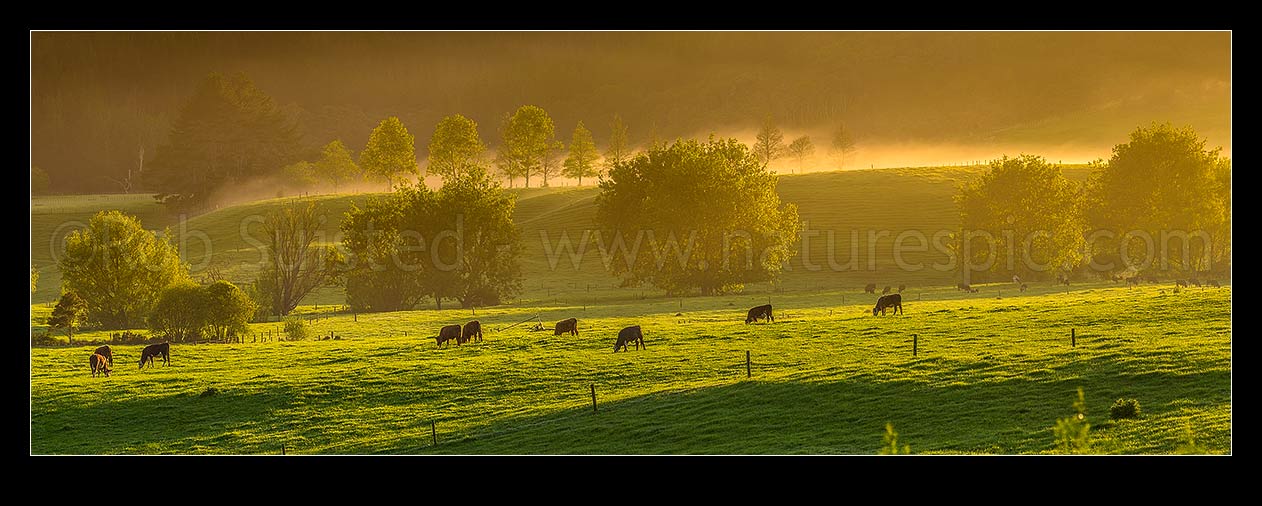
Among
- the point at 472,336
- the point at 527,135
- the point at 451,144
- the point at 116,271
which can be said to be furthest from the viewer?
the point at 527,135

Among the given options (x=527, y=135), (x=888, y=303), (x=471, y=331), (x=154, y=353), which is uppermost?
(x=527, y=135)

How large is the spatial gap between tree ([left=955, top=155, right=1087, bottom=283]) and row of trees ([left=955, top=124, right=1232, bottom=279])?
0.33 ft

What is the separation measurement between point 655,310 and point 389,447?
44.0 metres

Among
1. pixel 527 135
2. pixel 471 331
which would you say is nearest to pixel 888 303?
pixel 471 331

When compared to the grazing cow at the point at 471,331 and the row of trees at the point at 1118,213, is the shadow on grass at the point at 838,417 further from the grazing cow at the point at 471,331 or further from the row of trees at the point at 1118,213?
the row of trees at the point at 1118,213

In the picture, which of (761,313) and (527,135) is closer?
(761,313)

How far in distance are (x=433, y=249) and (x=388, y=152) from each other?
282 feet

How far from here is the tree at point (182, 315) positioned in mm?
69125

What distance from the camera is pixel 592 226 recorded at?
143 metres

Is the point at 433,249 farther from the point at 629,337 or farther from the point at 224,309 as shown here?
the point at 629,337

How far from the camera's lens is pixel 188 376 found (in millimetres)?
49531

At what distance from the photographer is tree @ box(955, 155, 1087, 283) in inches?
4158
